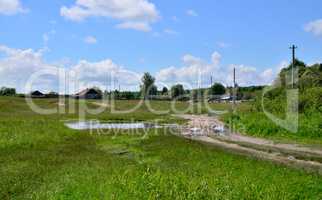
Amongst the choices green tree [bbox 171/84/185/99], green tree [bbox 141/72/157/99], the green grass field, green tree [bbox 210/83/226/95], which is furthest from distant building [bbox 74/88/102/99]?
the green grass field

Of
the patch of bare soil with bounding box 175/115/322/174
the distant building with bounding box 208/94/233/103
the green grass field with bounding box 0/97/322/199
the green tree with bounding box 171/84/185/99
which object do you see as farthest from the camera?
the green tree with bounding box 171/84/185/99

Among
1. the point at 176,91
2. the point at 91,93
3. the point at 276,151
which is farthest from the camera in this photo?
the point at 91,93

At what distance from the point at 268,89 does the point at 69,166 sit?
3637 centimetres

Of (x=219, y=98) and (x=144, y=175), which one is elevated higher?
(x=219, y=98)

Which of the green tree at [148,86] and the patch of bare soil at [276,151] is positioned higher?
the green tree at [148,86]

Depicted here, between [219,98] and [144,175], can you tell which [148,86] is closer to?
[219,98]

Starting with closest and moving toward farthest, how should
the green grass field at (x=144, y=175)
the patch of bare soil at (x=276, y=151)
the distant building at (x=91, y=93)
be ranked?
the green grass field at (x=144, y=175)
the patch of bare soil at (x=276, y=151)
the distant building at (x=91, y=93)

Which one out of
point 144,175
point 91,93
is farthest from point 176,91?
point 144,175

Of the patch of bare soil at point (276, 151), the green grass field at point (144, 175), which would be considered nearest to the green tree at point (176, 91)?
the patch of bare soil at point (276, 151)

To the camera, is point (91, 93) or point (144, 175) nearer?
point (144, 175)

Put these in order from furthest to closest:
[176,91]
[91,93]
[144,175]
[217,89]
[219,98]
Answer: [217,89], [91,93], [176,91], [219,98], [144,175]

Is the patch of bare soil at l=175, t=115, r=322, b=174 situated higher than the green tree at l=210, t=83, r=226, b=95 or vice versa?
the green tree at l=210, t=83, r=226, b=95

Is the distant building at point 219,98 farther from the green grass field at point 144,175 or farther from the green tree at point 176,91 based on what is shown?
the green grass field at point 144,175

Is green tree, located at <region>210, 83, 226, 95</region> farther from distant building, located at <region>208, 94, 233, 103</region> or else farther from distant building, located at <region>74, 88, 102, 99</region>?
distant building, located at <region>74, 88, 102, 99</region>
